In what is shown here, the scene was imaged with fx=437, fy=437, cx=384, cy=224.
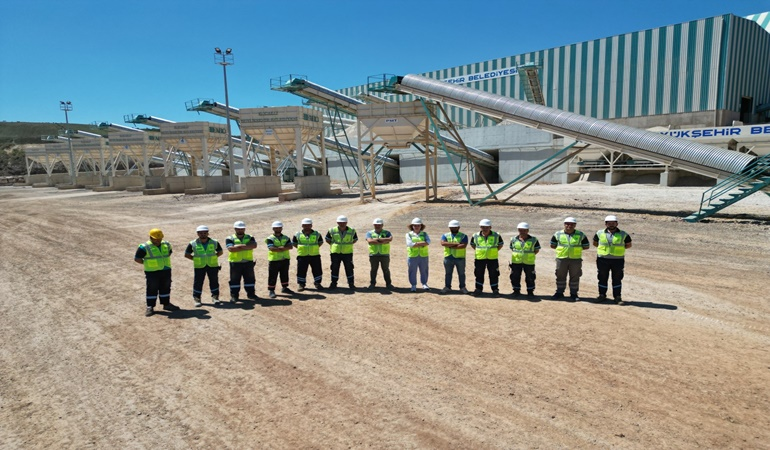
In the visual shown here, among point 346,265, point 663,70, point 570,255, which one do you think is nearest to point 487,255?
point 570,255

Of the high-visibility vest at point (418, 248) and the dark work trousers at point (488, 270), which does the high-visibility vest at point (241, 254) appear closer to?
the high-visibility vest at point (418, 248)

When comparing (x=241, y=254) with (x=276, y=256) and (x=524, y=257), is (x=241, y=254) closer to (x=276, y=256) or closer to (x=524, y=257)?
(x=276, y=256)

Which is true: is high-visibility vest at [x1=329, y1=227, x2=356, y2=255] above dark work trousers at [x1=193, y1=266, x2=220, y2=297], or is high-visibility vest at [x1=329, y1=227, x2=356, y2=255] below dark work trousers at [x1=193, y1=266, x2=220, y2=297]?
above

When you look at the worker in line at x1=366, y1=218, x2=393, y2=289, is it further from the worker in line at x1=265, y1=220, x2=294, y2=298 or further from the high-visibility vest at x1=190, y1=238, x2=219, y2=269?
the high-visibility vest at x1=190, y1=238, x2=219, y2=269

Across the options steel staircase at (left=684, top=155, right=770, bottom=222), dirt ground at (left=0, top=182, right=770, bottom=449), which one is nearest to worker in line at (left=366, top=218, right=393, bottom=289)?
dirt ground at (left=0, top=182, right=770, bottom=449)

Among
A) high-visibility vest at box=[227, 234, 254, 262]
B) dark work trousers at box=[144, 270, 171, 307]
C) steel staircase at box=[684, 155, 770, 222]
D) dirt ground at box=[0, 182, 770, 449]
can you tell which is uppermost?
steel staircase at box=[684, 155, 770, 222]

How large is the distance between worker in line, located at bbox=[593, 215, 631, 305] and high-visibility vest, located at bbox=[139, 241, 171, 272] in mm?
8847

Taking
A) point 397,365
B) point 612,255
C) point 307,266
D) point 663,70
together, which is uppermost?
point 663,70

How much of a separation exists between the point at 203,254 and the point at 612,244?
28.2 feet

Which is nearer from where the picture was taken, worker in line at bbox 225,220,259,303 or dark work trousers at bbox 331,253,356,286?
worker in line at bbox 225,220,259,303

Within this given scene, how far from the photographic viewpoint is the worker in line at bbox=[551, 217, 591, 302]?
9062 millimetres

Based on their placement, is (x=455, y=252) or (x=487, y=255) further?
(x=455, y=252)

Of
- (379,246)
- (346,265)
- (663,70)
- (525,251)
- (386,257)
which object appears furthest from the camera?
(663,70)

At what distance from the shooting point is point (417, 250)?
9.89m
